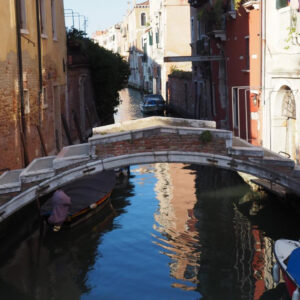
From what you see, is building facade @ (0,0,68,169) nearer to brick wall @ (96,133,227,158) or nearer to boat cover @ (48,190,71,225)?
boat cover @ (48,190,71,225)

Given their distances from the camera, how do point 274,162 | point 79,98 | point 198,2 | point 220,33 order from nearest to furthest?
point 274,162 < point 220,33 < point 79,98 < point 198,2

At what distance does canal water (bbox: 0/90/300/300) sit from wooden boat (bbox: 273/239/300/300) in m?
0.62

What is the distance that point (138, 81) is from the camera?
55188 millimetres

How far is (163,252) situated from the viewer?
367 inches

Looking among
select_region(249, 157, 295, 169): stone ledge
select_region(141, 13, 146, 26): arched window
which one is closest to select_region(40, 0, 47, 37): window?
select_region(249, 157, 295, 169): stone ledge

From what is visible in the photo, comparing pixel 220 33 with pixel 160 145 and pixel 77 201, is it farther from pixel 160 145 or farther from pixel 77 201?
pixel 160 145

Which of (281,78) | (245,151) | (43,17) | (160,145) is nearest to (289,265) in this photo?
(245,151)

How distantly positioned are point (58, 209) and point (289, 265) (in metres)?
4.52

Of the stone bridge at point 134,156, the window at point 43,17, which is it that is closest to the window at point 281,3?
the stone bridge at point 134,156

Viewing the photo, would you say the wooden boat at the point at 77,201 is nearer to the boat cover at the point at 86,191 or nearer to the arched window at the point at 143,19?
the boat cover at the point at 86,191

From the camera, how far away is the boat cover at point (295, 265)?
665 centimetres

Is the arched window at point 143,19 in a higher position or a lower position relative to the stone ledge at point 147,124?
higher

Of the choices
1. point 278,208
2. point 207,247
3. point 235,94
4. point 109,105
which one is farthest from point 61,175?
point 109,105

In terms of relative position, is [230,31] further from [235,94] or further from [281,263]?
[281,263]
